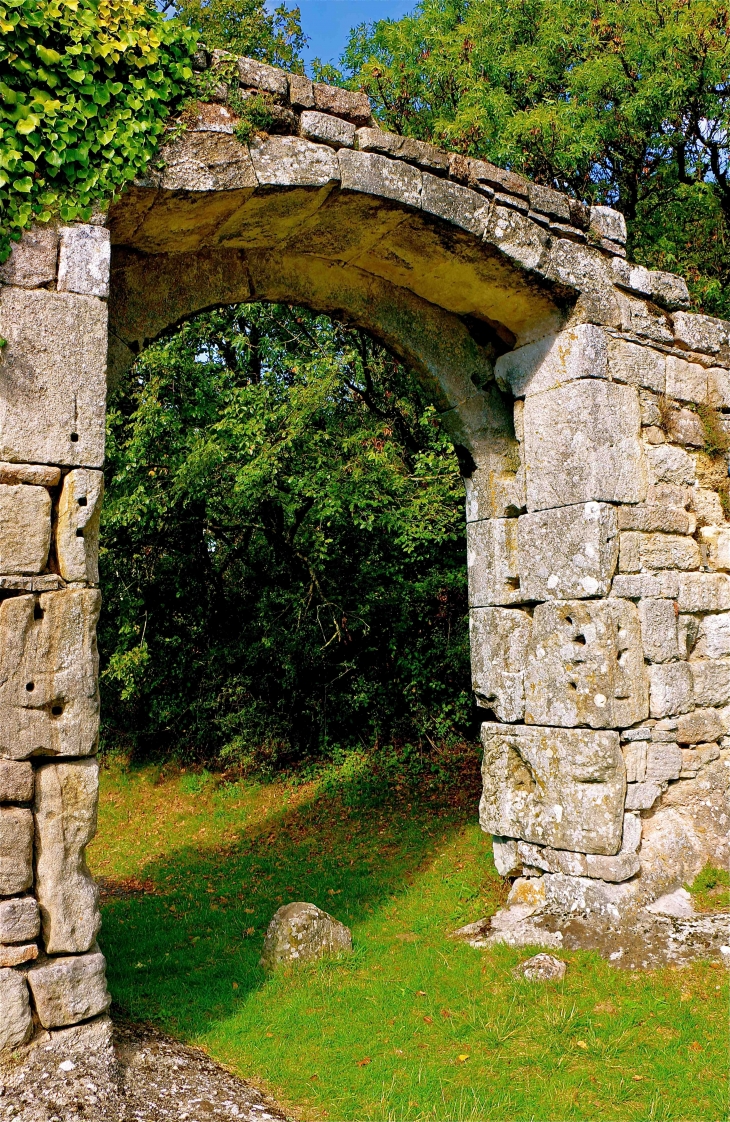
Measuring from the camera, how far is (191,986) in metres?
4.75

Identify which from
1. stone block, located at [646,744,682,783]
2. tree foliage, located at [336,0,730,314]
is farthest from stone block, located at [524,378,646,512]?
tree foliage, located at [336,0,730,314]

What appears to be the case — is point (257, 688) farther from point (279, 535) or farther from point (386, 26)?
point (386, 26)

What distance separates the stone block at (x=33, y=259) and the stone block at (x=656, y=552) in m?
→ 3.47

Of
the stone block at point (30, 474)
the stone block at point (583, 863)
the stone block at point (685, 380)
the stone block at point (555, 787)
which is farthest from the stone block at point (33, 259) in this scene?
the stone block at point (583, 863)

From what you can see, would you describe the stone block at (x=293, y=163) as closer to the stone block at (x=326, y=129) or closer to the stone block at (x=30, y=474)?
the stone block at (x=326, y=129)

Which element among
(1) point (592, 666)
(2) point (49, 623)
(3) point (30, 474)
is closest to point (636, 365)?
(1) point (592, 666)

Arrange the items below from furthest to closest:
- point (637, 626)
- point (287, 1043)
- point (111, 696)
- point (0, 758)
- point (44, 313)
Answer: point (111, 696) → point (637, 626) → point (287, 1043) → point (44, 313) → point (0, 758)

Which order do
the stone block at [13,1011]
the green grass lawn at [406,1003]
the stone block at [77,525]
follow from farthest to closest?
the green grass lawn at [406,1003], the stone block at [77,525], the stone block at [13,1011]

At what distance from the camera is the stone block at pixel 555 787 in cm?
497

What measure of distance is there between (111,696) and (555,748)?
7215 mm

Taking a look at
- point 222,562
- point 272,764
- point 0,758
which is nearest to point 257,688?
point 272,764

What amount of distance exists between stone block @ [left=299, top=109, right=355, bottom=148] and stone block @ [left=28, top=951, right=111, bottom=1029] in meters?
3.96

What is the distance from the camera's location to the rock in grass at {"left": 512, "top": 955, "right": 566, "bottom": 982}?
4473 millimetres

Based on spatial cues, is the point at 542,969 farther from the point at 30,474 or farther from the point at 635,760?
the point at 30,474
